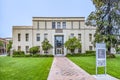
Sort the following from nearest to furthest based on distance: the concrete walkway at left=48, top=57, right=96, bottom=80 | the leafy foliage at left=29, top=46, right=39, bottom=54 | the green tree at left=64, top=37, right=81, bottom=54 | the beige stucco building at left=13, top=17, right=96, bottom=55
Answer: the concrete walkway at left=48, top=57, right=96, bottom=80 < the green tree at left=64, top=37, right=81, bottom=54 < the leafy foliage at left=29, top=46, right=39, bottom=54 < the beige stucco building at left=13, top=17, right=96, bottom=55

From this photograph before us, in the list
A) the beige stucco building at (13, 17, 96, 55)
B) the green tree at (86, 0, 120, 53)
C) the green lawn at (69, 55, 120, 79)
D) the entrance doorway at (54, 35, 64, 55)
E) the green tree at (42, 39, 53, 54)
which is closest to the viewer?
the green lawn at (69, 55, 120, 79)

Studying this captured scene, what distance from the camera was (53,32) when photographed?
47.8 m

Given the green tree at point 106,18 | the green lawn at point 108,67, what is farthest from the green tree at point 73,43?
the green lawn at point 108,67

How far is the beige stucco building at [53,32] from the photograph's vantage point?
156ft

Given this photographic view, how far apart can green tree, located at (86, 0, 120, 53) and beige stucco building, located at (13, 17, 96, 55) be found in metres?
15.7

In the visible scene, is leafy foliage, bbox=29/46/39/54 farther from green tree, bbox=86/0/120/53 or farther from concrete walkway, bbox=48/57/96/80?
concrete walkway, bbox=48/57/96/80

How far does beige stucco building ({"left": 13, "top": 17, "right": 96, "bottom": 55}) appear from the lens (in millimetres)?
47562

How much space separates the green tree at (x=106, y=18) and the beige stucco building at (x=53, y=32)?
15702 millimetres

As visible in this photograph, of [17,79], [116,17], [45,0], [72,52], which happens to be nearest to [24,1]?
[45,0]

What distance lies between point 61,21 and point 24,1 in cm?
3321

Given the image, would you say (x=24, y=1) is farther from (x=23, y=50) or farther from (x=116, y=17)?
(x=23, y=50)

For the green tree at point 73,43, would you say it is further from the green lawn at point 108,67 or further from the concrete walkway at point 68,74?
the concrete walkway at point 68,74

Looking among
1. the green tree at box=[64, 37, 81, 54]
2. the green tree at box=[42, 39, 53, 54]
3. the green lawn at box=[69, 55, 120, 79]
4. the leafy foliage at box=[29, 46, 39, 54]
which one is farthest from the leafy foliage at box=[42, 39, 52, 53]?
the green lawn at box=[69, 55, 120, 79]

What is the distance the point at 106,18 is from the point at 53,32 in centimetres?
1794
